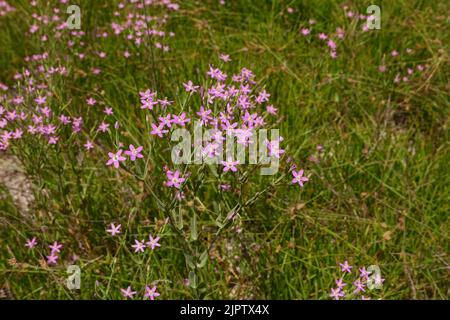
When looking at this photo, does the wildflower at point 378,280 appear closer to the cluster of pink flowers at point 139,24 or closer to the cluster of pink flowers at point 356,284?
the cluster of pink flowers at point 356,284

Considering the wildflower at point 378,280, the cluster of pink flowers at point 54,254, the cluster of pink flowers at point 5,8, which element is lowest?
the wildflower at point 378,280

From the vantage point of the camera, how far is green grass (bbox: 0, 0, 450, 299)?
277 cm

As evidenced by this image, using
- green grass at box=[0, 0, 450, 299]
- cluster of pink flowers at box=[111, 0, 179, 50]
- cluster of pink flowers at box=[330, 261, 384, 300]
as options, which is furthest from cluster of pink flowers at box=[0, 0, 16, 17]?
cluster of pink flowers at box=[330, 261, 384, 300]

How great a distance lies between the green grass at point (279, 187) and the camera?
2.77 metres

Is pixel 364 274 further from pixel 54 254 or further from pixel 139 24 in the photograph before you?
pixel 139 24

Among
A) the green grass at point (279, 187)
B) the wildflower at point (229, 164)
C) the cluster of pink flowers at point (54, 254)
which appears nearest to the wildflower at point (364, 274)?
the green grass at point (279, 187)

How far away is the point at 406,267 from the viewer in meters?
2.69

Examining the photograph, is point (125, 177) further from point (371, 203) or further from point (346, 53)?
point (346, 53)

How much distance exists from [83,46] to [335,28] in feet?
8.64

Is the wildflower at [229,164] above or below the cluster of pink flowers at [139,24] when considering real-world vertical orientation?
below

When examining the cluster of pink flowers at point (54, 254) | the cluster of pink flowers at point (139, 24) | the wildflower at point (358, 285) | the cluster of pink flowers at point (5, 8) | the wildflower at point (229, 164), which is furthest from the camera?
the cluster of pink flowers at point (5, 8)

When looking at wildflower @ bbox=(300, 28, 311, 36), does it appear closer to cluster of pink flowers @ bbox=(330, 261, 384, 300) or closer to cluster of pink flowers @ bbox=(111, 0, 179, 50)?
cluster of pink flowers @ bbox=(111, 0, 179, 50)
